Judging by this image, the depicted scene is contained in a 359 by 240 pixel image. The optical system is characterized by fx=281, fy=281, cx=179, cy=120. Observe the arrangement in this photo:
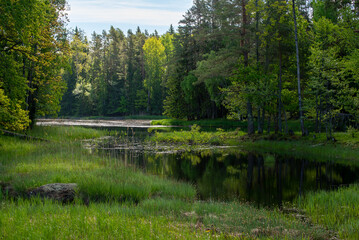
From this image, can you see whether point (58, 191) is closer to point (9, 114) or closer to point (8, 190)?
point (8, 190)

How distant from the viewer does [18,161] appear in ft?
45.4

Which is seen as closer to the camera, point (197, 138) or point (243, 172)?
point (243, 172)

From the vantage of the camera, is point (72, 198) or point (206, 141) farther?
point (206, 141)

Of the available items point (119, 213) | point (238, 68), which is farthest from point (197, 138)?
point (119, 213)

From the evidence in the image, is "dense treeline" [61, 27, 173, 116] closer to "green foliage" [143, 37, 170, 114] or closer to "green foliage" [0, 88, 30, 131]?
"green foliage" [143, 37, 170, 114]

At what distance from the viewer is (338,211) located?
8.30 m

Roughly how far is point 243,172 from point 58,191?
1069cm

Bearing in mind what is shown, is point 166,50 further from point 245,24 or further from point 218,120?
point 245,24

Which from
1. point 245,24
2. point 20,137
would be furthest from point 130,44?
point 20,137

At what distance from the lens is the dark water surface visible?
12078 mm

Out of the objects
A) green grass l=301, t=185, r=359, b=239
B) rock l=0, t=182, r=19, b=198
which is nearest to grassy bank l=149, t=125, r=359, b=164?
green grass l=301, t=185, r=359, b=239

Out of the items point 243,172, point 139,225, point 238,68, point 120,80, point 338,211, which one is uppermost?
point 120,80

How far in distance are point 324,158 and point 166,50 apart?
6753 cm

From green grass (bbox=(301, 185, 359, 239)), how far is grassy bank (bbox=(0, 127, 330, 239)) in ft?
1.82
